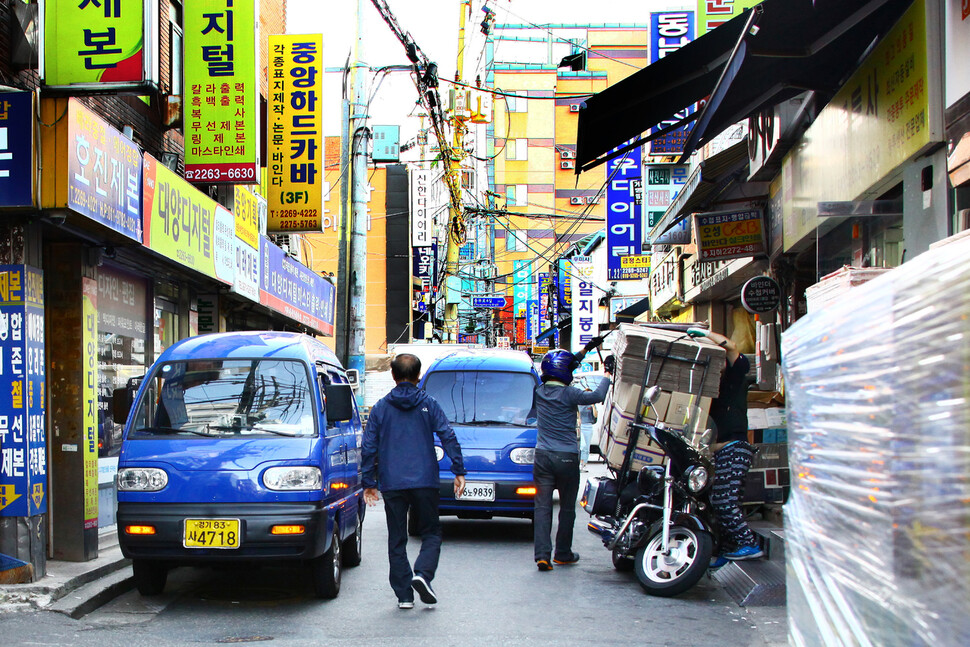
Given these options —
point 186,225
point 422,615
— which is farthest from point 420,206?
point 422,615

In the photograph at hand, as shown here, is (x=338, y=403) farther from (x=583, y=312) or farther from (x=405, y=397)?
(x=583, y=312)

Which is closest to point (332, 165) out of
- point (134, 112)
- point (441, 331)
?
point (441, 331)

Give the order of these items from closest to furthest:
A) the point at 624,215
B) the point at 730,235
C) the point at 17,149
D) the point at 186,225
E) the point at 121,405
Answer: the point at 17,149 < the point at 121,405 < the point at 186,225 < the point at 730,235 < the point at 624,215

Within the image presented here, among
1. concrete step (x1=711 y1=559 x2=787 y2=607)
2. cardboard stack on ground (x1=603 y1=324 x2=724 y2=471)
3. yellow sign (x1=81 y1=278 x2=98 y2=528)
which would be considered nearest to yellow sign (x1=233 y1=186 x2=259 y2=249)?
yellow sign (x1=81 y1=278 x2=98 y2=528)

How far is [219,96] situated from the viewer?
13.2 metres

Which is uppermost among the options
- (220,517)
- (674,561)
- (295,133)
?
(295,133)

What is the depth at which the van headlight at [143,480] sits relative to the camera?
7273mm

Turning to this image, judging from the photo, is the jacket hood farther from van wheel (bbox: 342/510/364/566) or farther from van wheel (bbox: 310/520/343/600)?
van wheel (bbox: 342/510/364/566)

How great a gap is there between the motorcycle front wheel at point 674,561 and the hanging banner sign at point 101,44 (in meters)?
5.84

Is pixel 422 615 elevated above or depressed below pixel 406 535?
below

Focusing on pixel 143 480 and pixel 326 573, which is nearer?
pixel 143 480

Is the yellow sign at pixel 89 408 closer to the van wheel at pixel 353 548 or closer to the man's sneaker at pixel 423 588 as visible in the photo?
the van wheel at pixel 353 548

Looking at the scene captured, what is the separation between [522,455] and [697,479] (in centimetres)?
337

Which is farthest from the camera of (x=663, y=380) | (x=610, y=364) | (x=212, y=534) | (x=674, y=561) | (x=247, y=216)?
(x=247, y=216)
